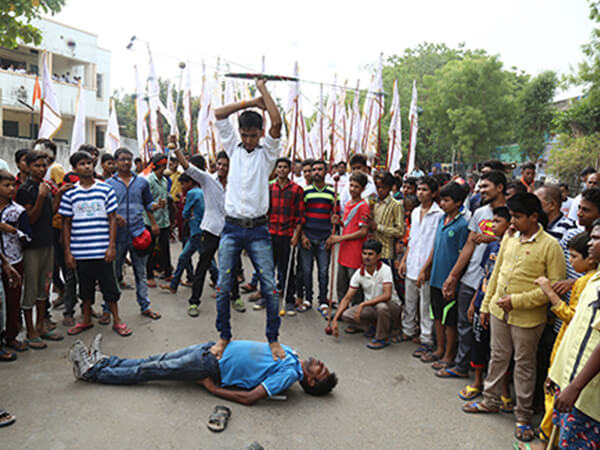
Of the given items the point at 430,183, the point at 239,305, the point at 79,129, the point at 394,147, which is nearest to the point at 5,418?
the point at 239,305

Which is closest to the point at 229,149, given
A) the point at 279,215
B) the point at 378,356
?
the point at 279,215

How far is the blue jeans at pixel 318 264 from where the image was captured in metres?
5.68

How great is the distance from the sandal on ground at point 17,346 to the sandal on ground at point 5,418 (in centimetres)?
132

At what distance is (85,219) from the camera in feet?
14.4

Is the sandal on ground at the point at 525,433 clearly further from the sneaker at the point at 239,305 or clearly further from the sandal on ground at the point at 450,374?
the sneaker at the point at 239,305

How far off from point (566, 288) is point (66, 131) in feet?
102

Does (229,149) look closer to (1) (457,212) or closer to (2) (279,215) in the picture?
(2) (279,215)

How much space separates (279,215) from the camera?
569 cm

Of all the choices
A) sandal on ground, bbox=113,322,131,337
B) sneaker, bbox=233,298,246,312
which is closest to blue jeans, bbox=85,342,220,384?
sandal on ground, bbox=113,322,131,337

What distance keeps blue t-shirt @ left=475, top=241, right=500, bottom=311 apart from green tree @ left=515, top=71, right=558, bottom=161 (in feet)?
82.8

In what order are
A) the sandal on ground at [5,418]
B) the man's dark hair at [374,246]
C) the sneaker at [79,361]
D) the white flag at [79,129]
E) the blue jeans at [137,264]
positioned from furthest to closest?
the white flag at [79,129] < the blue jeans at [137,264] < the man's dark hair at [374,246] < the sneaker at [79,361] < the sandal on ground at [5,418]

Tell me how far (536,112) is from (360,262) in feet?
86.0

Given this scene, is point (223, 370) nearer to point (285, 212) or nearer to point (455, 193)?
point (285, 212)

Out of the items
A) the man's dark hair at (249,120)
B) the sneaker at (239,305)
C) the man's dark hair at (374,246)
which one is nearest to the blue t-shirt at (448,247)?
the man's dark hair at (374,246)
